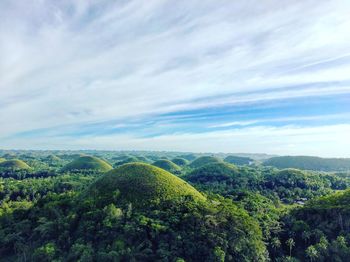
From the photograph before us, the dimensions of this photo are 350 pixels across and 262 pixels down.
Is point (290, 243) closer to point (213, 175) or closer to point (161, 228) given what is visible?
point (161, 228)

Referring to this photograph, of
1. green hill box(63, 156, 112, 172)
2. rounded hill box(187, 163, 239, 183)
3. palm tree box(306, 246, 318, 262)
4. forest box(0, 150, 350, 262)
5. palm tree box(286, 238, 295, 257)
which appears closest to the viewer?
forest box(0, 150, 350, 262)

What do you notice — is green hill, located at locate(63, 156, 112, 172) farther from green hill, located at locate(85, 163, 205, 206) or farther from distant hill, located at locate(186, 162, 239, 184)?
green hill, located at locate(85, 163, 205, 206)

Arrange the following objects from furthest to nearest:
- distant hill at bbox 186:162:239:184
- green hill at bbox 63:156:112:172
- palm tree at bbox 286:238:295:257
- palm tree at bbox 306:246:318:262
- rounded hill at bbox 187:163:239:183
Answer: green hill at bbox 63:156:112:172 → rounded hill at bbox 187:163:239:183 → distant hill at bbox 186:162:239:184 → palm tree at bbox 286:238:295:257 → palm tree at bbox 306:246:318:262

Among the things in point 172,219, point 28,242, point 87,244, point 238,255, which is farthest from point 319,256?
point 28,242

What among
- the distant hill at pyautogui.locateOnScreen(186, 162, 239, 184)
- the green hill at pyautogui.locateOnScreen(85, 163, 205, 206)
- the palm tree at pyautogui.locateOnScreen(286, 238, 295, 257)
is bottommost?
the palm tree at pyautogui.locateOnScreen(286, 238, 295, 257)

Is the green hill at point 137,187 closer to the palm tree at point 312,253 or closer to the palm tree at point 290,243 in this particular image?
the palm tree at point 290,243

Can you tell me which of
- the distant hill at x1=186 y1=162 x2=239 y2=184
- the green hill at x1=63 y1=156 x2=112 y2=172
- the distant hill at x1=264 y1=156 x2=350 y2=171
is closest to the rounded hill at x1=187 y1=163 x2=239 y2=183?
the distant hill at x1=186 y1=162 x2=239 y2=184

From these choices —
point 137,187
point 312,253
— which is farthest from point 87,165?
point 312,253

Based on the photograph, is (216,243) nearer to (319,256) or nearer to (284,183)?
(319,256)
